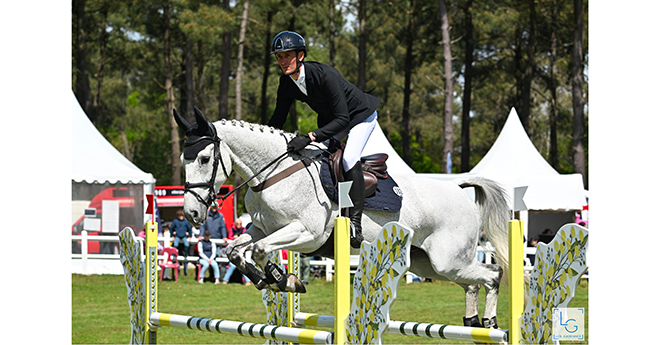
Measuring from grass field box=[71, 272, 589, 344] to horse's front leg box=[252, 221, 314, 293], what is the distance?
3.23 meters

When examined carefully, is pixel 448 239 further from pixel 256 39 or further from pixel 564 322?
pixel 256 39

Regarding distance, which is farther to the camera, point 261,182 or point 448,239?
point 448,239

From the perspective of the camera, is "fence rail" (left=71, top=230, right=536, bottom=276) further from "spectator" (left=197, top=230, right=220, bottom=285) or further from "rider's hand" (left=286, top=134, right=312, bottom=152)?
"rider's hand" (left=286, top=134, right=312, bottom=152)

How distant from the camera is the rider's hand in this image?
4.73 meters

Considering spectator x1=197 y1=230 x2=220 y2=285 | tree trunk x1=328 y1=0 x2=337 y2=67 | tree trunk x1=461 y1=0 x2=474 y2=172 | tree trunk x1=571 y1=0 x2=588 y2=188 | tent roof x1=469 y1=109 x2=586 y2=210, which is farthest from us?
tree trunk x1=328 y1=0 x2=337 y2=67

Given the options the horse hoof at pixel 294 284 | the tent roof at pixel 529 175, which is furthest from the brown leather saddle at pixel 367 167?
the tent roof at pixel 529 175

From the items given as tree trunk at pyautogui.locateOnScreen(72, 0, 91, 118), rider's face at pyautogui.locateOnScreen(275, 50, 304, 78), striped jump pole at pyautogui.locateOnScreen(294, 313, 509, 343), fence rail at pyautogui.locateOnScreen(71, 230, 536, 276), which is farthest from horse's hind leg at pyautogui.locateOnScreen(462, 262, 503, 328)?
→ tree trunk at pyautogui.locateOnScreen(72, 0, 91, 118)

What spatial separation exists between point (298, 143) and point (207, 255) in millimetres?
8936

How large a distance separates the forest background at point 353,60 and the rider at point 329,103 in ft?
47.9

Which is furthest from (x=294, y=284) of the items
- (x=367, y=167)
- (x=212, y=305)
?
(x=212, y=305)

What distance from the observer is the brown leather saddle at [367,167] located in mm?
4809

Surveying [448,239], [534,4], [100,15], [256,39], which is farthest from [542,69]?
[448,239]

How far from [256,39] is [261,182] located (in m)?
26.4

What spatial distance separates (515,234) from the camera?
156 inches
